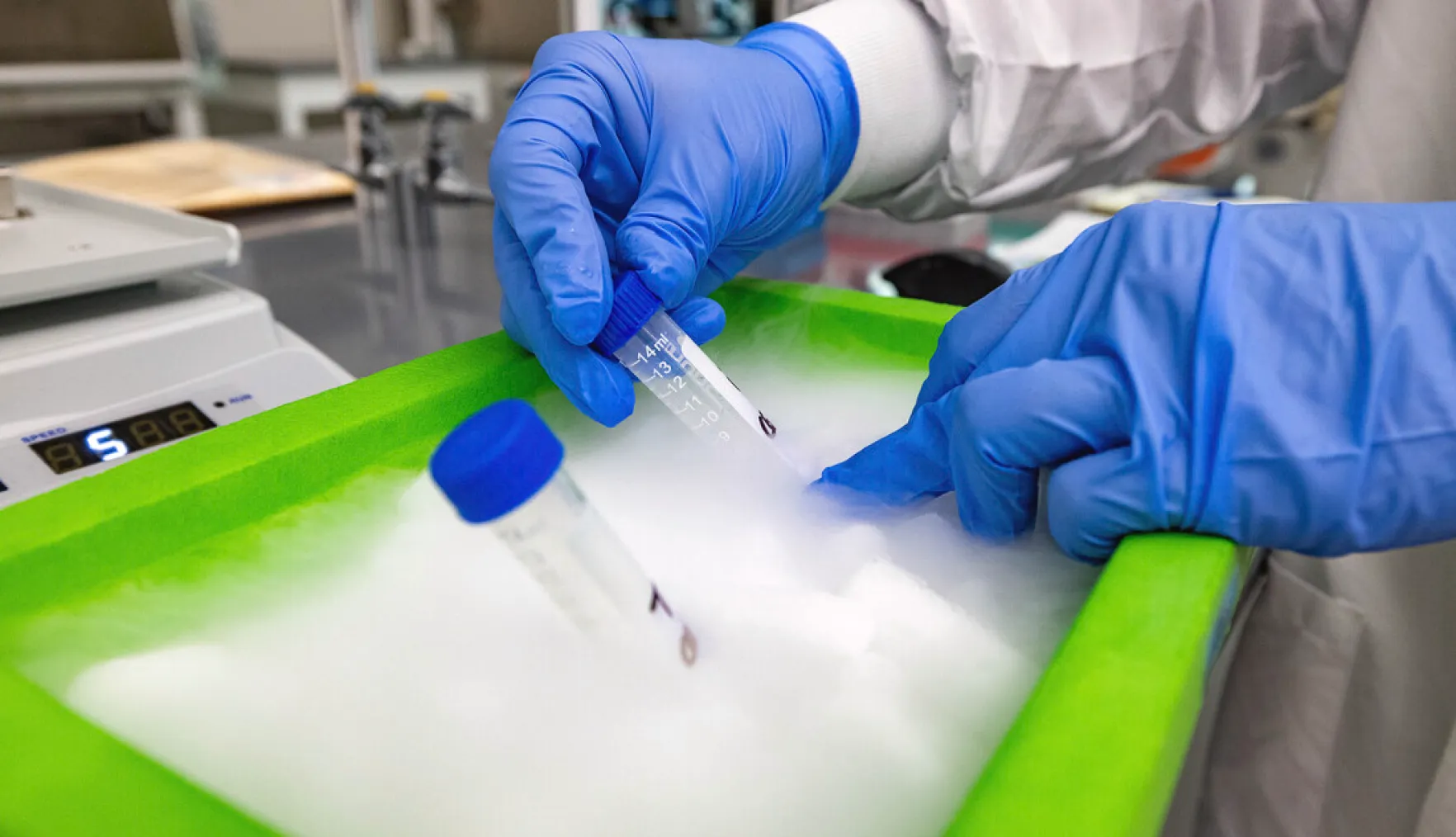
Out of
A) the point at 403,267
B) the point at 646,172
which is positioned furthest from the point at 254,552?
the point at 403,267

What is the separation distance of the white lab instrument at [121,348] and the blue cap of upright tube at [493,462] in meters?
0.50

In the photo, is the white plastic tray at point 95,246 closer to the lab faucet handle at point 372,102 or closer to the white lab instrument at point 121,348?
the white lab instrument at point 121,348

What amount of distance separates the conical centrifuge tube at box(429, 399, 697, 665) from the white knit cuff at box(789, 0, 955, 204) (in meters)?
0.69

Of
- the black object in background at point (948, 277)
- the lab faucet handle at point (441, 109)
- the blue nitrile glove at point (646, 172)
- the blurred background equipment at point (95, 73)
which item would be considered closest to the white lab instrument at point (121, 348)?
the blue nitrile glove at point (646, 172)

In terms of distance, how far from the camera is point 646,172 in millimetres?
805

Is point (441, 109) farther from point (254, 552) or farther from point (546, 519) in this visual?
point (546, 519)

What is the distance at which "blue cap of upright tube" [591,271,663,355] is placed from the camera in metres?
0.69

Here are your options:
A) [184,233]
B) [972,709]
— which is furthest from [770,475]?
[184,233]

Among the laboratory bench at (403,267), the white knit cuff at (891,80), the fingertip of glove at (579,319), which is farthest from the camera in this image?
the laboratory bench at (403,267)

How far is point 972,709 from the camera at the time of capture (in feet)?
1.56

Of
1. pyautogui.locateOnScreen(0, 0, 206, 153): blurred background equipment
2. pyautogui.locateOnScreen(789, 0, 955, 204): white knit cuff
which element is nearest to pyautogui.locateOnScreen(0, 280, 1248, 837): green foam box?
pyautogui.locateOnScreen(789, 0, 955, 204): white knit cuff

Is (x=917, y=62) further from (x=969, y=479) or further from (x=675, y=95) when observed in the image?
(x=969, y=479)

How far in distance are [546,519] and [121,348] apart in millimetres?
561

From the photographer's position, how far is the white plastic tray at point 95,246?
2.51 ft
